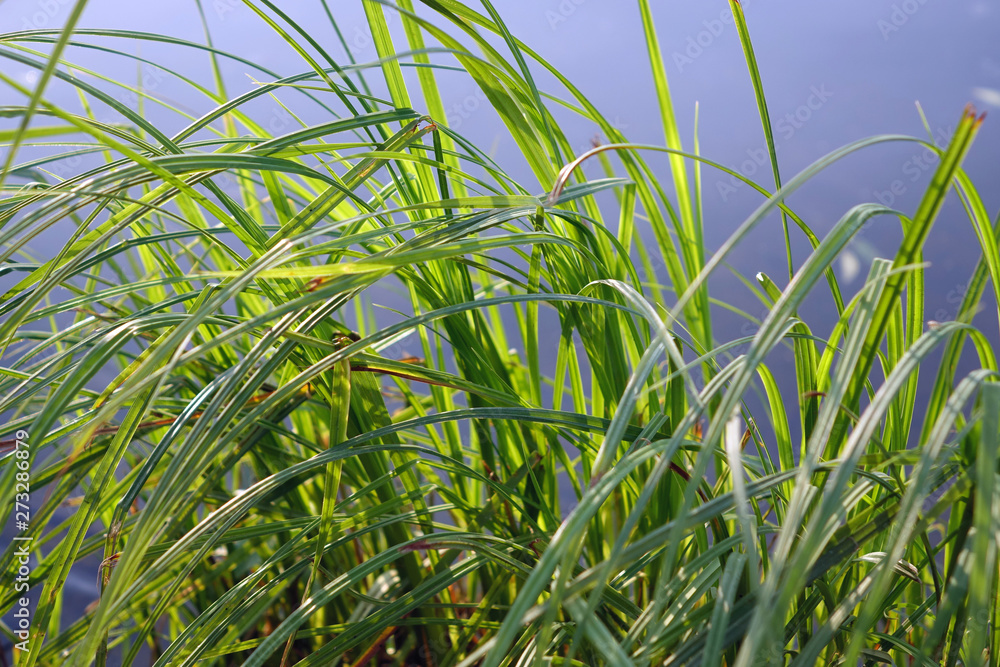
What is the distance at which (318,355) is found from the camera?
1.37 feet

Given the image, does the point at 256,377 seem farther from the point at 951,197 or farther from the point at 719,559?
the point at 951,197

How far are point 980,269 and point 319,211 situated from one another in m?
0.35

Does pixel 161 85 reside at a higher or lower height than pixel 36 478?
higher

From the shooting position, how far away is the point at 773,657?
21 centimetres

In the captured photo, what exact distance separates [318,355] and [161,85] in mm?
1227

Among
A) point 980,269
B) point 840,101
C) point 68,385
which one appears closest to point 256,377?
point 68,385

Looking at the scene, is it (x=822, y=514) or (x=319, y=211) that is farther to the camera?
(x=319, y=211)

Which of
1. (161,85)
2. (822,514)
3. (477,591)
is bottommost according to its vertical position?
(477,591)

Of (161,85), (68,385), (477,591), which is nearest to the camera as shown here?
(68,385)

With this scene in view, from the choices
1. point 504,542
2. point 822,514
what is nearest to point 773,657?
point 822,514

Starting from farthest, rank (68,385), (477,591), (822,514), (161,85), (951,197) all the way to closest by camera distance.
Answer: (161,85)
(951,197)
(477,591)
(68,385)
(822,514)

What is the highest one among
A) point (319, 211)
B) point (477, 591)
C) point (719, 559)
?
point (319, 211)

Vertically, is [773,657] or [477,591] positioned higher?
[773,657]

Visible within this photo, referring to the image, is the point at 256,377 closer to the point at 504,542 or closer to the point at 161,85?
the point at 504,542
